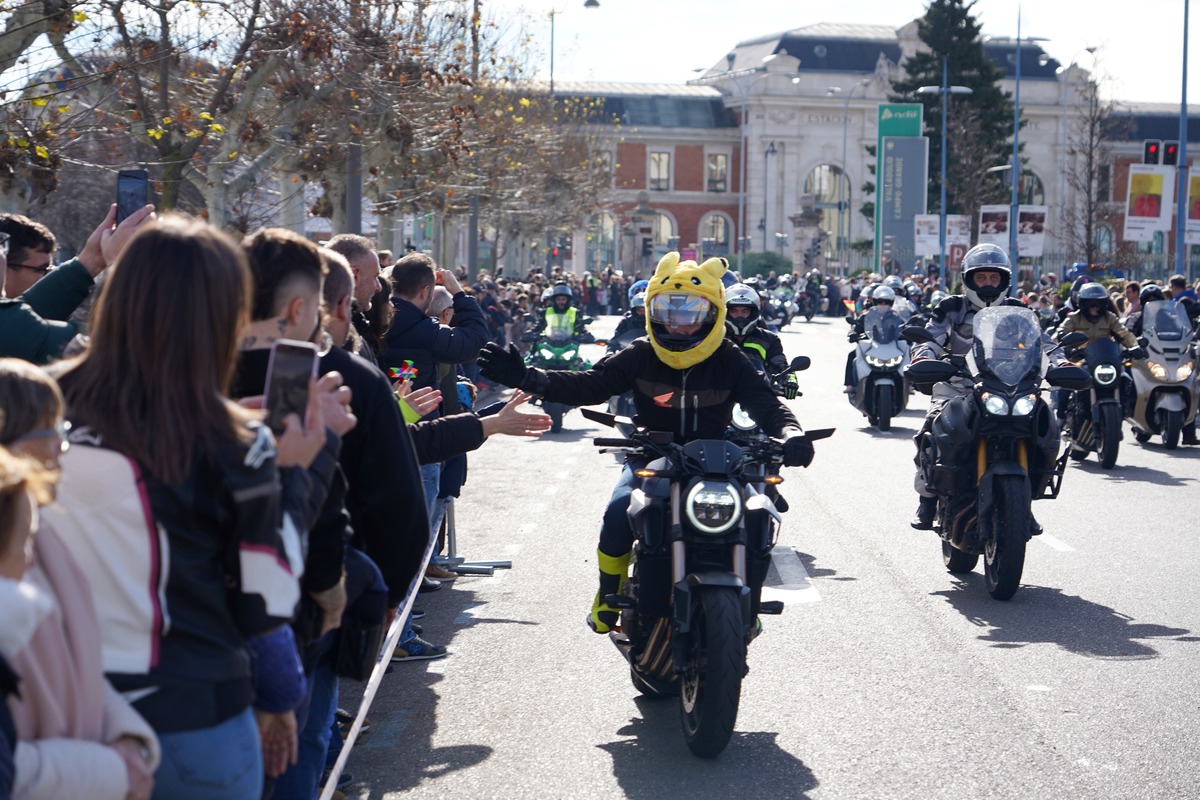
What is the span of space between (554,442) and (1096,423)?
20.4ft

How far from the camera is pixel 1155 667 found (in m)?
7.34

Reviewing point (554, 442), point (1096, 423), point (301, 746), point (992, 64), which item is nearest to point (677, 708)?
point (301, 746)

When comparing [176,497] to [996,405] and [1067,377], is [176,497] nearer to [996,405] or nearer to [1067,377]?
[996,405]

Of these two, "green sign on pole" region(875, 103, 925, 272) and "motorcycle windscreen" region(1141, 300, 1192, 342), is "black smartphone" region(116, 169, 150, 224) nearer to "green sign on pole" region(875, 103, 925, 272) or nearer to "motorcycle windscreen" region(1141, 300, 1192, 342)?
"motorcycle windscreen" region(1141, 300, 1192, 342)

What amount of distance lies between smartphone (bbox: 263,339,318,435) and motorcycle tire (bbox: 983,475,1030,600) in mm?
6067

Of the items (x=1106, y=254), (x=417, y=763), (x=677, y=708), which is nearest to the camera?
(x=417, y=763)

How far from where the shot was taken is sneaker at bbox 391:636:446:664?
7586 millimetres

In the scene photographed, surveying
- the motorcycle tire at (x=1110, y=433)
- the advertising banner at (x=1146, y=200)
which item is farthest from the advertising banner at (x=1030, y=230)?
the motorcycle tire at (x=1110, y=433)

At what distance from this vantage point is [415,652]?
763 cm

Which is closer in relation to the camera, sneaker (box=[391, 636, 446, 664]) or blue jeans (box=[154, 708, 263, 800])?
blue jeans (box=[154, 708, 263, 800])

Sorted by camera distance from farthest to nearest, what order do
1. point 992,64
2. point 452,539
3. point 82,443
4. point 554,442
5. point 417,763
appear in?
point 992,64 < point 554,442 < point 452,539 < point 417,763 < point 82,443

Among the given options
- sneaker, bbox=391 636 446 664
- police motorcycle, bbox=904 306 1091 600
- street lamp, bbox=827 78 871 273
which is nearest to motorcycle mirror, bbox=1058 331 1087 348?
police motorcycle, bbox=904 306 1091 600

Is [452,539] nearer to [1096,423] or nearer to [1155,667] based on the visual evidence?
[1155,667]

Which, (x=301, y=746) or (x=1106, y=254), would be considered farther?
(x=1106, y=254)
